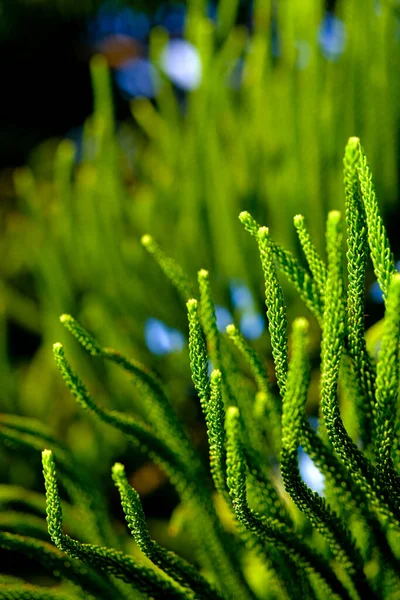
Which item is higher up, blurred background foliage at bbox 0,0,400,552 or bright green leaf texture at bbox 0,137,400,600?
blurred background foliage at bbox 0,0,400,552

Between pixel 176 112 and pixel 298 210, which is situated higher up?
pixel 176 112

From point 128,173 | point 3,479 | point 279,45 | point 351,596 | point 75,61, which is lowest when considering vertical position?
point 351,596

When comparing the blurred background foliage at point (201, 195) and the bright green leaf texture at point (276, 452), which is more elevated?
the blurred background foliage at point (201, 195)

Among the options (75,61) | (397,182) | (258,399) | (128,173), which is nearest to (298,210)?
(397,182)

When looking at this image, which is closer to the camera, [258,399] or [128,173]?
[258,399]

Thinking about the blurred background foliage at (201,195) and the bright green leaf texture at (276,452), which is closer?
the bright green leaf texture at (276,452)

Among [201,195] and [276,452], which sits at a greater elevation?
[201,195]

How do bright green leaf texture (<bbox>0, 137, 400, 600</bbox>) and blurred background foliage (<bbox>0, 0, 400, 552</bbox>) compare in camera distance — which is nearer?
bright green leaf texture (<bbox>0, 137, 400, 600</bbox>)

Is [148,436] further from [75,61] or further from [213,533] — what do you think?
[75,61]
